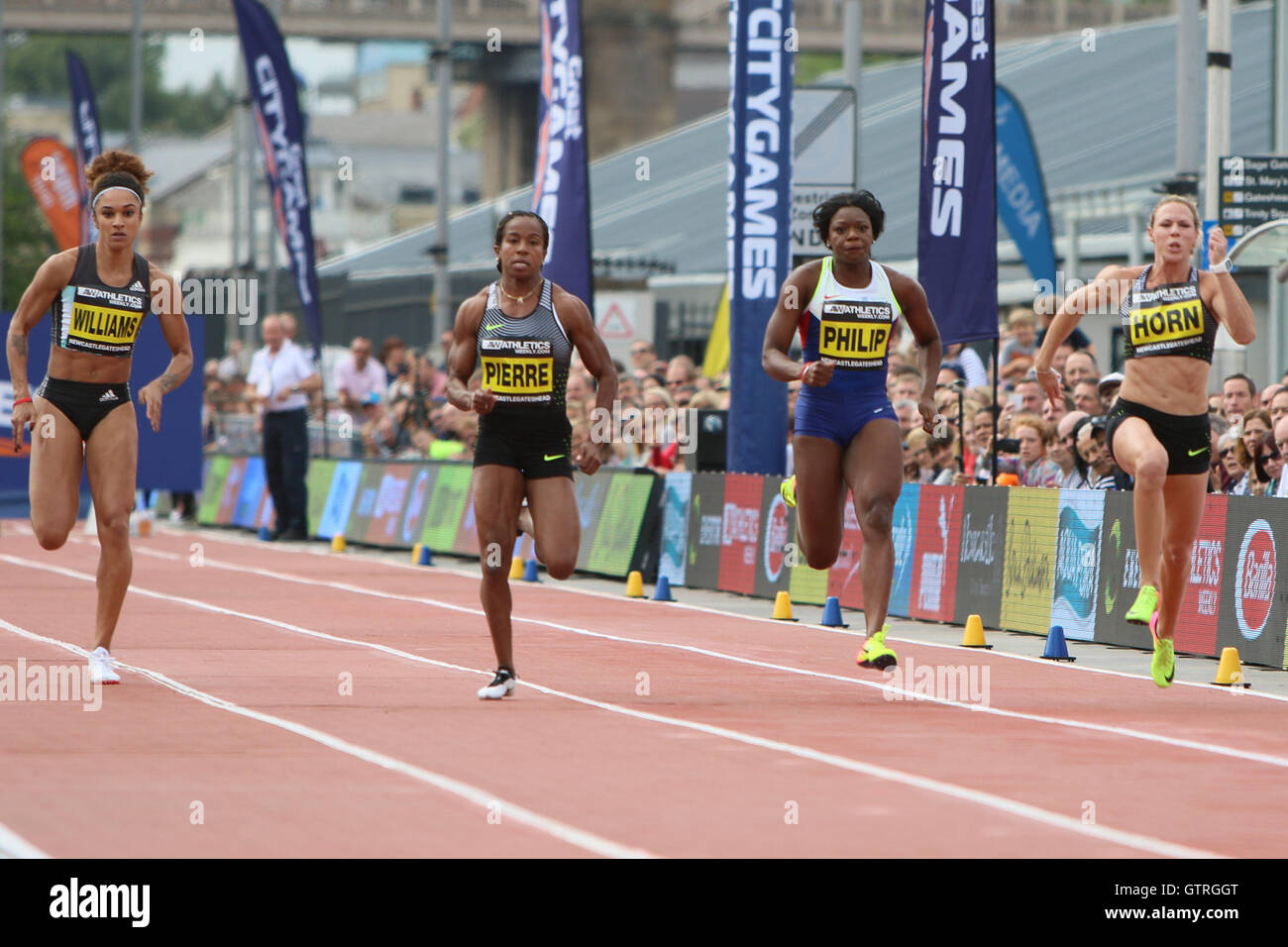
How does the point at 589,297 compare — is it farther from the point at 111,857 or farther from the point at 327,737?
the point at 111,857

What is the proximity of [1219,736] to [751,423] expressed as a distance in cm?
1111

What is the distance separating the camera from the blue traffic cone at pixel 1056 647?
14.6 m

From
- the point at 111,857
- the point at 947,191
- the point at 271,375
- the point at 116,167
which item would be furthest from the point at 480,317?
the point at 271,375

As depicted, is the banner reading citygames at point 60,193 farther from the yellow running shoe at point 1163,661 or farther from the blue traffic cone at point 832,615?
the yellow running shoe at point 1163,661

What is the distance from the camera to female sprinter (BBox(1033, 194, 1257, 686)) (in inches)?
449

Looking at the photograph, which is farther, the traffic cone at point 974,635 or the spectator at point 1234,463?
the spectator at point 1234,463

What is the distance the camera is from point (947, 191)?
1816cm

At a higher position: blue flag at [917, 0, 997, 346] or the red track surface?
blue flag at [917, 0, 997, 346]

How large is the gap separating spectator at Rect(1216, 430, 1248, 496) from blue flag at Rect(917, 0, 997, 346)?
2.32 metres

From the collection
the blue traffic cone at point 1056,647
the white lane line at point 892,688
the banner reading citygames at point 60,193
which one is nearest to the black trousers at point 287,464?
the white lane line at point 892,688

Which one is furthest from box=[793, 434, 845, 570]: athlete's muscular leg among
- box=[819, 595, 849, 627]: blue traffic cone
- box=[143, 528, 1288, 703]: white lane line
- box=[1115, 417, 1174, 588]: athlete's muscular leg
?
box=[819, 595, 849, 627]: blue traffic cone

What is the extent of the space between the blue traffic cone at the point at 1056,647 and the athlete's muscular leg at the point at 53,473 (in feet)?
19.6

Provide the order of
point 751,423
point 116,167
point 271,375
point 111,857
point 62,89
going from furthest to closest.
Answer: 1. point 62,89
2. point 271,375
3. point 751,423
4. point 116,167
5. point 111,857

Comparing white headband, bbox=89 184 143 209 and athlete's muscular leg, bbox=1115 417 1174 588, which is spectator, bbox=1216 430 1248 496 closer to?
athlete's muscular leg, bbox=1115 417 1174 588
